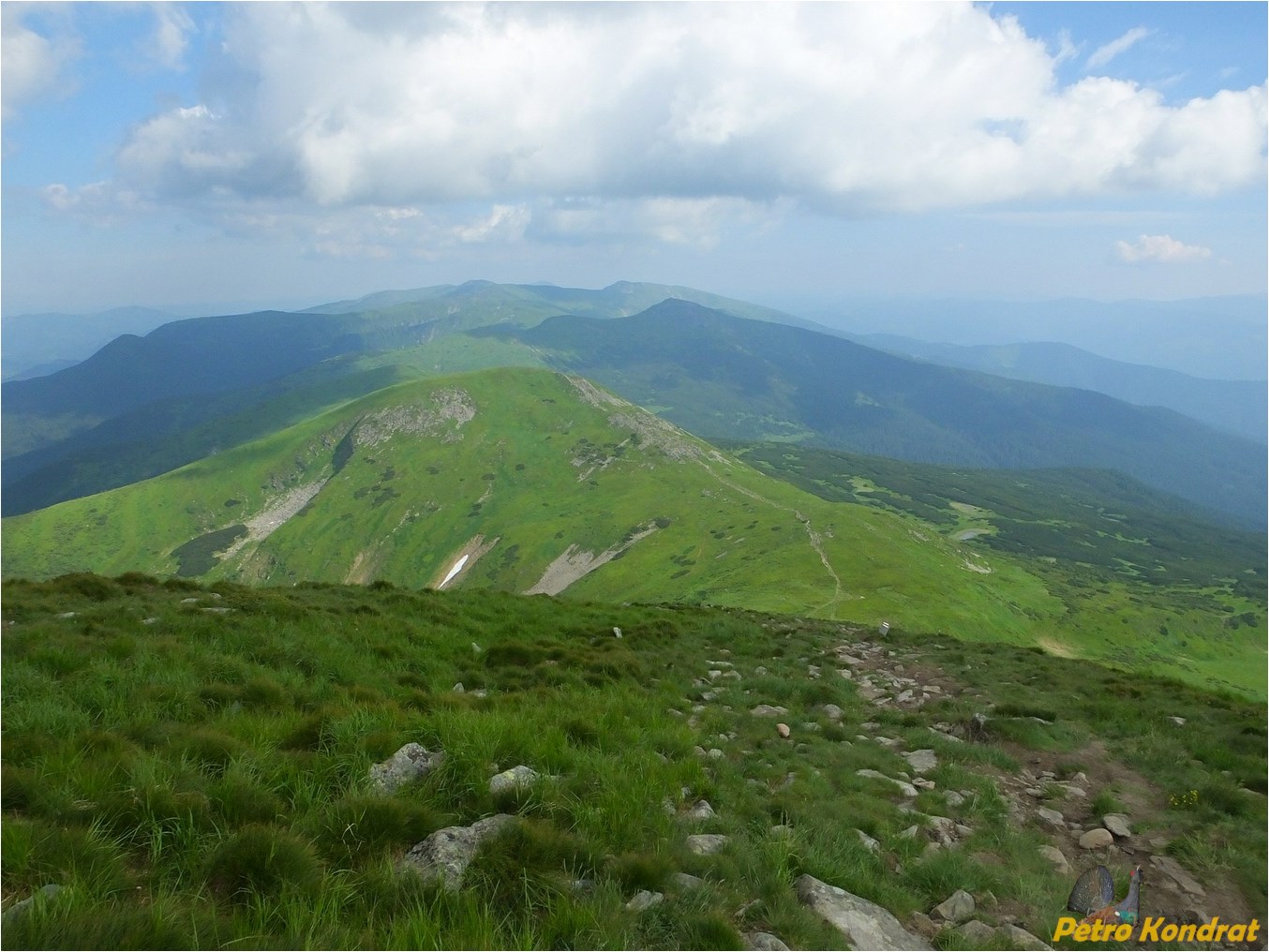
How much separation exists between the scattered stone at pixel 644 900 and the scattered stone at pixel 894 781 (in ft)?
23.0

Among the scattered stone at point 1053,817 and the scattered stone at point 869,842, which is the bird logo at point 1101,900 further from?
the scattered stone at point 869,842

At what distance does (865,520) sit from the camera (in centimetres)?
16762

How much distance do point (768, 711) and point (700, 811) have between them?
7383 millimetres

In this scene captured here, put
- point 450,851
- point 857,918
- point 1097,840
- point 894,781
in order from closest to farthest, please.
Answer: point 450,851 → point 857,918 → point 1097,840 → point 894,781

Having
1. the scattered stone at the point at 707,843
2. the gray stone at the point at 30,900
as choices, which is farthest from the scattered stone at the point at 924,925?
the gray stone at the point at 30,900

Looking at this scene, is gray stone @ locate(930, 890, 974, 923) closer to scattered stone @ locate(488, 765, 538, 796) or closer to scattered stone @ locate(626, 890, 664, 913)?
scattered stone @ locate(626, 890, 664, 913)

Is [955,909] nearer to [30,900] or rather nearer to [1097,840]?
[1097,840]

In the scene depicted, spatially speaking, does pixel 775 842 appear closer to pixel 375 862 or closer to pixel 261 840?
pixel 375 862

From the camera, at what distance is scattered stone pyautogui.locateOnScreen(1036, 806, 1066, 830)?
417 inches

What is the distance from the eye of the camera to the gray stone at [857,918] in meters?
6.38

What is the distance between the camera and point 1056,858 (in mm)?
9289

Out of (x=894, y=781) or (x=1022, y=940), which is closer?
(x=1022, y=940)

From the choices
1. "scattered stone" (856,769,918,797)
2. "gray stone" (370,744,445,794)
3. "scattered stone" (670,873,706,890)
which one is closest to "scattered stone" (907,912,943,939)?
"scattered stone" (670,873,706,890)

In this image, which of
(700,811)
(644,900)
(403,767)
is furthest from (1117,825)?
(403,767)
